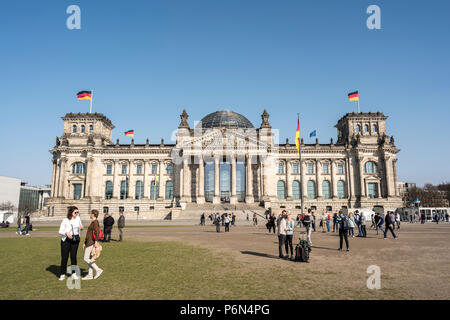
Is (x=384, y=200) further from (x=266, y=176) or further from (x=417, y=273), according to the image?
(x=417, y=273)

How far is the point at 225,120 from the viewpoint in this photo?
75062 mm

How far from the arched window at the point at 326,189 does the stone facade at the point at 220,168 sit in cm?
25

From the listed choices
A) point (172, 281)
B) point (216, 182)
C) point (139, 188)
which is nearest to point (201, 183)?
point (216, 182)

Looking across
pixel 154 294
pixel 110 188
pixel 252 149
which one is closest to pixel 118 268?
pixel 154 294

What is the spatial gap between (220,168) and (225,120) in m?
14.0

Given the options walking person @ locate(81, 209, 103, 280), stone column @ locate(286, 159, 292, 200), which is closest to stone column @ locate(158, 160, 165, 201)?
stone column @ locate(286, 159, 292, 200)

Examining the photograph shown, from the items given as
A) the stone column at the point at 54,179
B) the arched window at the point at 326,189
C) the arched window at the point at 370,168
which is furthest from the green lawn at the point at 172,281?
the arched window at the point at 370,168

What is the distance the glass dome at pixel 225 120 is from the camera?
74.2m

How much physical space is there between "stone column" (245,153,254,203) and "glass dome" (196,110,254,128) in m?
12.3

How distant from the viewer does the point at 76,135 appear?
68.8m

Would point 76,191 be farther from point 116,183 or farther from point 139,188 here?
point 139,188

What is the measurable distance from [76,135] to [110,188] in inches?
606

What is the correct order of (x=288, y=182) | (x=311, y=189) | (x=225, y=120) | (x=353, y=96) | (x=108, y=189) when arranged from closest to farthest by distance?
(x=353, y=96) → (x=108, y=189) → (x=288, y=182) → (x=311, y=189) → (x=225, y=120)

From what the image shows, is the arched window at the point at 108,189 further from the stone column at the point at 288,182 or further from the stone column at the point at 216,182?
the stone column at the point at 288,182
